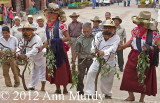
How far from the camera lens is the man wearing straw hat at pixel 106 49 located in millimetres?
5512

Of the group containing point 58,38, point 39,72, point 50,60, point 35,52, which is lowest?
point 39,72

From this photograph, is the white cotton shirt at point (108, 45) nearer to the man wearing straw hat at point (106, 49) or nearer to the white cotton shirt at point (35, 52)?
the man wearing straw hat at point (106, 49)

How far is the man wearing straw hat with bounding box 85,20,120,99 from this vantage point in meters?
5.51

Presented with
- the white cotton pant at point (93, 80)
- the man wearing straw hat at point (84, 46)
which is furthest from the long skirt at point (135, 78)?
the man wearing straw hat at point (84, 46)

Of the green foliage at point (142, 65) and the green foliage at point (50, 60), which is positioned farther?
the green foliage at point (50, 60)

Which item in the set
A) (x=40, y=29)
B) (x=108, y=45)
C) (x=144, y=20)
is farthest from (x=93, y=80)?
(x=40, y=29)

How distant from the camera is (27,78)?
854cm

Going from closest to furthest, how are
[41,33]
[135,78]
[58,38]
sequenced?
[135,78]
[58,38]
[41,33]

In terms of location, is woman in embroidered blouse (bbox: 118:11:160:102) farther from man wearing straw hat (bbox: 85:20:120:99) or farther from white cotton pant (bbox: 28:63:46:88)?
white cotton pant (bbox: 28:63:46:88)

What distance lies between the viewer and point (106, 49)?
559 centimetres

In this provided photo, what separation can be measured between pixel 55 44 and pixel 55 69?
586 mm

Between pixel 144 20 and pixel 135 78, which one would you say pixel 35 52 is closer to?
pixel 135 78

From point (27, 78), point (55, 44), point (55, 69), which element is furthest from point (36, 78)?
point (27, 78)

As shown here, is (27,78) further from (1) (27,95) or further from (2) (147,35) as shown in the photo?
(2) (147,35)
